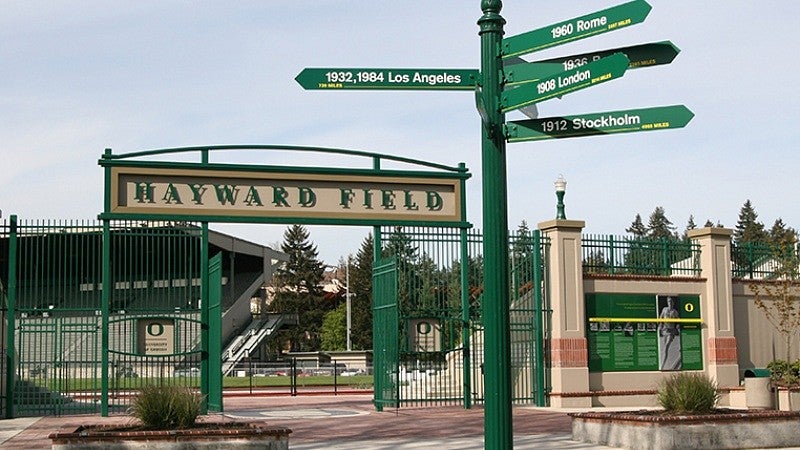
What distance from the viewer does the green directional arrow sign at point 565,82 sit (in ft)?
24.2

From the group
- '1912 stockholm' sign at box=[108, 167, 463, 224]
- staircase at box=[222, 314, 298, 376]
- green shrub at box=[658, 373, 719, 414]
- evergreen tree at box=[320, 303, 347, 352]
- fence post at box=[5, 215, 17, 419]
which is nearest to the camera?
green shrub at box=[658, 373, 719, 414]

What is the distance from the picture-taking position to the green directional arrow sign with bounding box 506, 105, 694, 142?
7827 millimetres

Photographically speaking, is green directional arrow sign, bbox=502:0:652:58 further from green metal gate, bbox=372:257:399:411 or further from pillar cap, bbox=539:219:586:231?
pillar cap, bbox=539:219:586:231

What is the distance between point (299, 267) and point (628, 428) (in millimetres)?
89077

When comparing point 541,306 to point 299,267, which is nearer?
point 541,306

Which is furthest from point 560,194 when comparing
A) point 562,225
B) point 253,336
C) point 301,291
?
point 301,291

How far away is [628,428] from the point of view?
1397 cm

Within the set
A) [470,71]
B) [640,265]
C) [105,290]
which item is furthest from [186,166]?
[470,71]

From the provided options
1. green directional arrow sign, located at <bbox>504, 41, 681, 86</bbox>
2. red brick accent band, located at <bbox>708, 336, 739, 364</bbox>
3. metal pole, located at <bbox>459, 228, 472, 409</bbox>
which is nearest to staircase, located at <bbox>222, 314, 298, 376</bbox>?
red brick accent band, located at <bbox>708, 336, 739, 364</bbox>

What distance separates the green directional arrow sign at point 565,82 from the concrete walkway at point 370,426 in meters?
7.42

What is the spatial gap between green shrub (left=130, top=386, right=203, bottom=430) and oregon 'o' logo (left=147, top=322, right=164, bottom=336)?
8479 mm

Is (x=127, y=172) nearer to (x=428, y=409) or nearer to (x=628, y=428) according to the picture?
(x=428, y=409)

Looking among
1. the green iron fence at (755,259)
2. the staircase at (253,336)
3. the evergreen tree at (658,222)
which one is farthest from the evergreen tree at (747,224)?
the green iron fence at (755,259)

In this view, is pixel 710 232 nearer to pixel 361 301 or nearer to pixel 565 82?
pixel 565 82
